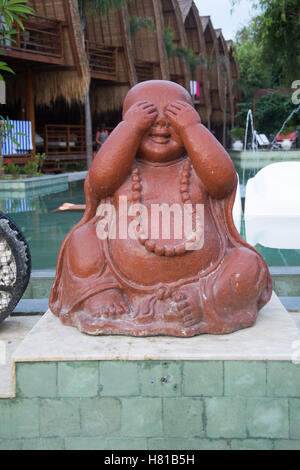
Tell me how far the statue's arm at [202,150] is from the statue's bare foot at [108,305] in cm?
69

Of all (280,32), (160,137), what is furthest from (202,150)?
(280,32)

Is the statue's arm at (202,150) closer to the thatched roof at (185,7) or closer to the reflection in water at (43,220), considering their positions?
the reflection in water at (43,220)

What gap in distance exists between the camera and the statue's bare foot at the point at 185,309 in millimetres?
2377

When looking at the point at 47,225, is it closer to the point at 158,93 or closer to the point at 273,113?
the point at 158,93

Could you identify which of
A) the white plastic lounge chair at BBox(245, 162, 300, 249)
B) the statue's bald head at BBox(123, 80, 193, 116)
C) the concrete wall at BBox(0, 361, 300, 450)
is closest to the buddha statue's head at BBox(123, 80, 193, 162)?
the statue's bald head at BBox(123, 80, 193, 116)

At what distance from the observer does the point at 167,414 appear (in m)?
2.17

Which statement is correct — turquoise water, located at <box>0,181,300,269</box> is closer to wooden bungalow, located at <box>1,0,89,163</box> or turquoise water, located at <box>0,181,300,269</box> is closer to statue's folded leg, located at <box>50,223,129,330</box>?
statue's folded leg, located at <box>50,223,129,330</box>

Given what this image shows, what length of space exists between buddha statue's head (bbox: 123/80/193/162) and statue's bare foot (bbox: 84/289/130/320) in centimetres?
69

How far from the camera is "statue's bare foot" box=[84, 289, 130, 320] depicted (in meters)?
2.41

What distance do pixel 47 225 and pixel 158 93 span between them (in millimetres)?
4182

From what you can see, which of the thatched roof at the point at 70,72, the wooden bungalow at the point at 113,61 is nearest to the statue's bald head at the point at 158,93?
the thatched roof at the point at 70,72

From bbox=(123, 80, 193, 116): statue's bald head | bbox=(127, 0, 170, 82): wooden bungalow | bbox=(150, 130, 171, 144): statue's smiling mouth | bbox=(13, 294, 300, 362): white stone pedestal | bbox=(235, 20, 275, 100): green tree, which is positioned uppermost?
bbox=(235, 20, 275, 100): green tree

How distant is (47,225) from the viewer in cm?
649
